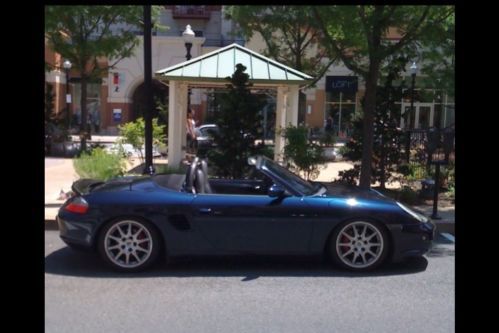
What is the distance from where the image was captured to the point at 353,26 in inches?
400

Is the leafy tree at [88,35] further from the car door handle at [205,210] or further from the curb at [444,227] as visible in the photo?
the car door handle at [205,210]

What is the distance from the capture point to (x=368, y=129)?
34.1 ft

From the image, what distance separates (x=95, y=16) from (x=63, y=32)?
7.11ft

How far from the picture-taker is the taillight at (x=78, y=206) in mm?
5699

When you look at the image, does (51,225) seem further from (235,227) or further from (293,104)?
(293,104)

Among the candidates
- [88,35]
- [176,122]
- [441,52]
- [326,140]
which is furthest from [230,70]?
[88,35]

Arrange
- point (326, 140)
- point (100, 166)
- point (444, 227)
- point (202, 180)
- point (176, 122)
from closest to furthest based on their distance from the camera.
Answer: point (202, 180), point (444, 227), point (100, 166), point (326, 140), point (176, 122)

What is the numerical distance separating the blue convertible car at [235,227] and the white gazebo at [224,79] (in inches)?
262

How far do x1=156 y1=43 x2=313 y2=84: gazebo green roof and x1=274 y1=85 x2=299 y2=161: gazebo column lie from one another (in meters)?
0.56

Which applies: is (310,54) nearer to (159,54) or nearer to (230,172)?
(159,54)

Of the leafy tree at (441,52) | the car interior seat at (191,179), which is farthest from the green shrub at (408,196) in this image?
the car interior seat at (191,179)

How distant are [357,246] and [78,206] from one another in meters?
2.92

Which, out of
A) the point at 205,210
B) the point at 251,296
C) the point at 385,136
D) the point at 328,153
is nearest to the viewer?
the point at 251,296
